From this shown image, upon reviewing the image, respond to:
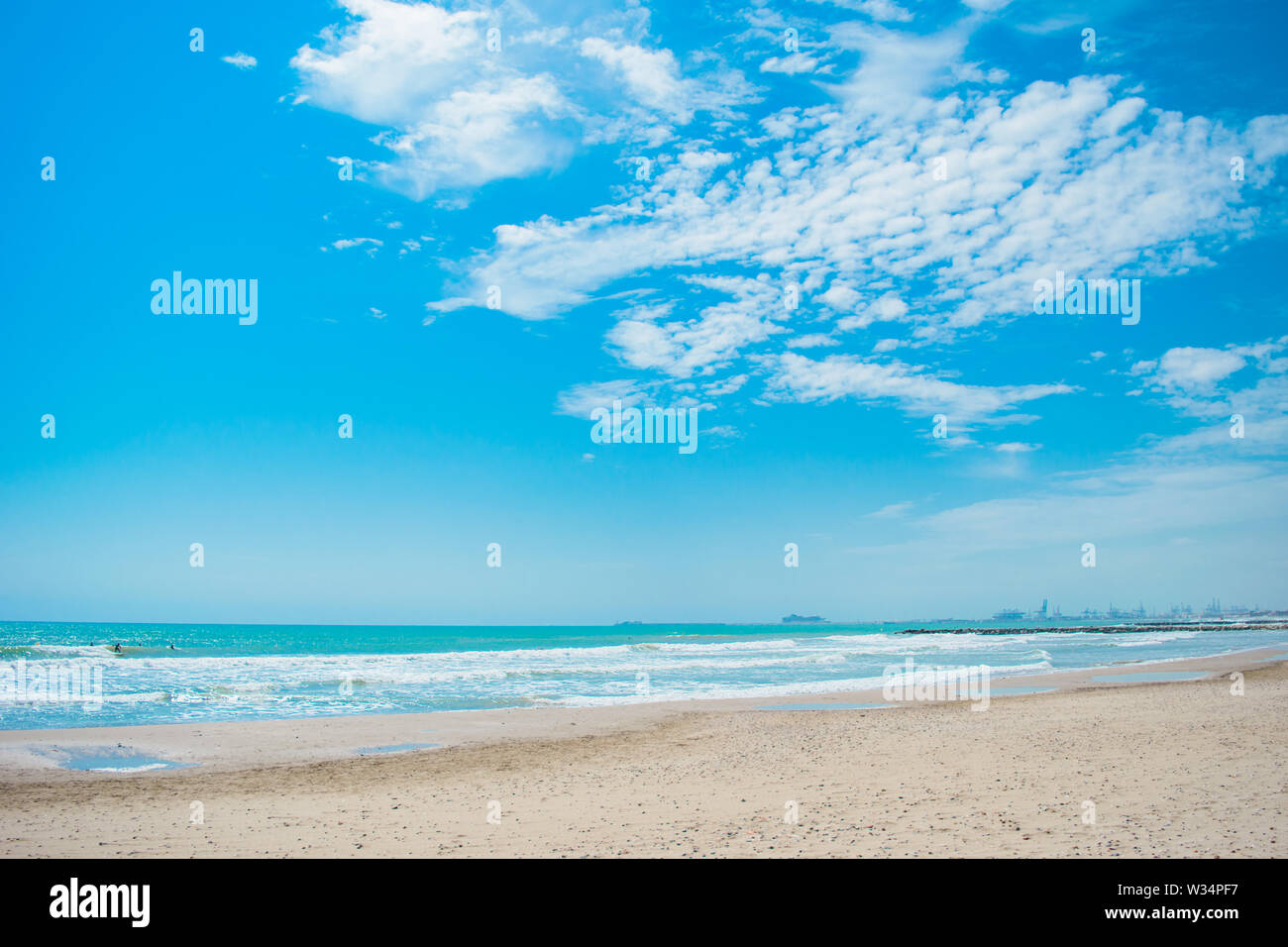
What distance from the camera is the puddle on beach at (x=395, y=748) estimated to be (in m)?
15.7

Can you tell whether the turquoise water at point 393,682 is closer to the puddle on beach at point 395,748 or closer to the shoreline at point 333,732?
the shoreline at point 333,732

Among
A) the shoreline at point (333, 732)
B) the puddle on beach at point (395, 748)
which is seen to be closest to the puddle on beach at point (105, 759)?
the shoreline at point (333, 732)

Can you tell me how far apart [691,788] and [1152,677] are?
95.4 ft

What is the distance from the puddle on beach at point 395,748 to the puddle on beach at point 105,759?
3066 mm

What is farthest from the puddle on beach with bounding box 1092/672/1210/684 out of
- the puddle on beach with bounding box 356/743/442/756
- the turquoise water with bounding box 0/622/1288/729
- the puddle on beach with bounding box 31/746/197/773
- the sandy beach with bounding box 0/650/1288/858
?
the puddle on beach with bounding box 31/746/197/773

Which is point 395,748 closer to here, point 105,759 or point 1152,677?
point 105,759

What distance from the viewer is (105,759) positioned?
1485cm

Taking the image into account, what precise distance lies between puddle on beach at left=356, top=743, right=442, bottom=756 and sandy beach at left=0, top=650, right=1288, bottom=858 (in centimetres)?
14

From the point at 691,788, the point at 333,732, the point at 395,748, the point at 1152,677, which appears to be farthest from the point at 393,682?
the point at 1152,677

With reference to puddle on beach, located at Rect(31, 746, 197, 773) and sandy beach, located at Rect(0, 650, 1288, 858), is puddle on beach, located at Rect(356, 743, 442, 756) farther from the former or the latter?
puddle on beach, located at Rect(31, 746, 197, 773)

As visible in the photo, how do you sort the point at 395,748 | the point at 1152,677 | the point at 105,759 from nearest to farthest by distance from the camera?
the point at 105,759, the point at 395,748, the point at 1152,677
